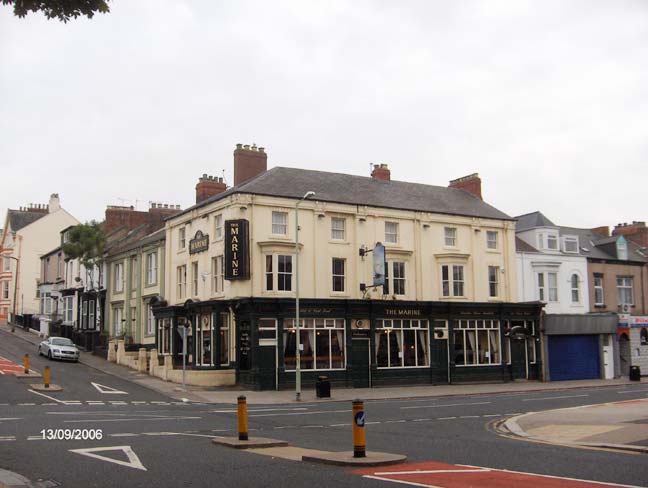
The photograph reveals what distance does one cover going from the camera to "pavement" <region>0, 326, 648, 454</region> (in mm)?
16438

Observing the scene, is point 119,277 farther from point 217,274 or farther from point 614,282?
point 614,282

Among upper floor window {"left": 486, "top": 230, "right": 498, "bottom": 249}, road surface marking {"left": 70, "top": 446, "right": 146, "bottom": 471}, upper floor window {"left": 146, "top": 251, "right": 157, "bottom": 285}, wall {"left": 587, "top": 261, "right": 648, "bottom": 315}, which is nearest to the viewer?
road surface marking {"left": 70, "top": 446, "right": 146, "bottom": 471}

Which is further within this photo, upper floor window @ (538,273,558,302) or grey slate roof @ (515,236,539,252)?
grey slate roof @ (515,236,539,252)

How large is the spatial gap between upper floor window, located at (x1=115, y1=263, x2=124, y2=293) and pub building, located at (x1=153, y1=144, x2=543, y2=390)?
27.7ft

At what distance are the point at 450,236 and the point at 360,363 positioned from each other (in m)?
10.5

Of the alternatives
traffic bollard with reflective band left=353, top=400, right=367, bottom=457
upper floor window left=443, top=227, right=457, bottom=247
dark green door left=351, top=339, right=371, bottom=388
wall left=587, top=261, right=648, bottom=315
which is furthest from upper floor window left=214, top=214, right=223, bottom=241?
traffic bollard with reflective band left=353, top=400, right=367, bottom=457

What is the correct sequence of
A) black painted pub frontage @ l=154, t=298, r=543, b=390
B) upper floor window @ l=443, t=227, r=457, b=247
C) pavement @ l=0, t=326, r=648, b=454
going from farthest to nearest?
→ upper floor window @ l=443, t=227, r=457, b=247, black painted pub frontage @ l=154, t=298, r=543, b=390, pavement @ l=0, t=326, r=648, b=454

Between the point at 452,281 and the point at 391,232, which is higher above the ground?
the point at 391,232

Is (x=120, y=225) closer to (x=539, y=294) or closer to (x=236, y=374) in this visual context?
(x=236, y=374)

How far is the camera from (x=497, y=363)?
1743 inches

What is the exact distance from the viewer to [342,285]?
39938 mm

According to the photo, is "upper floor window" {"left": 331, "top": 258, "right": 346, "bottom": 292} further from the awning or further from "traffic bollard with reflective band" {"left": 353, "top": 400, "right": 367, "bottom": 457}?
"traffic bollard with reflective band" {"left": 353, "top": 400, "right": 367, "bottom": 457}
